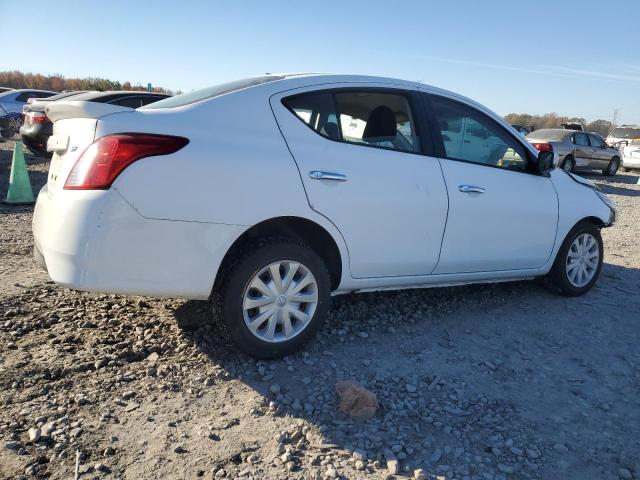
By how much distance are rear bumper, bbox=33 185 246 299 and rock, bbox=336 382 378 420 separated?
3.21 ft

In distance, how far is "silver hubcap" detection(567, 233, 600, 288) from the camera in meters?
4.98

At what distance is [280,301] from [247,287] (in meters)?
0.25

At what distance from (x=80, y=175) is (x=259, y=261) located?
1063 millimetres

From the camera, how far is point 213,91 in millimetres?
3596

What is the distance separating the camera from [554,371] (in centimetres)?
355

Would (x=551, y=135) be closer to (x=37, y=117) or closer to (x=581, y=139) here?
(x=581, y=139)

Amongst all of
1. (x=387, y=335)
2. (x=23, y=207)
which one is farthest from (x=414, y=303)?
(x=23, y=207)

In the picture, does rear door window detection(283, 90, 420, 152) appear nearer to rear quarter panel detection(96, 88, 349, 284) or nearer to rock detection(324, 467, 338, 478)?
rear quarter panel detection(96, 88, 349, 284)

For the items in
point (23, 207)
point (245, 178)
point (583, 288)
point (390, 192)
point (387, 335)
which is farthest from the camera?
point (23, 207)

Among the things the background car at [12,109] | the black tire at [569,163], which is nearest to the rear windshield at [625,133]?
the black tire at [569,163]

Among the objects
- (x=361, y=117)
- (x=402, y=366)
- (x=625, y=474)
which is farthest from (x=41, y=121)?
(x=625, y=474)

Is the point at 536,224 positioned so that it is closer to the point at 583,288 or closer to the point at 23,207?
the point at 583,288

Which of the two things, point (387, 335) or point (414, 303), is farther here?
point (414, 303)

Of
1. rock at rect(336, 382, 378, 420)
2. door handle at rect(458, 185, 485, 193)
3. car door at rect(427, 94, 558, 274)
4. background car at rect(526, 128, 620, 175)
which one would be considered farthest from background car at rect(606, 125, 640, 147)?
rock at rect(336, 382, 378, 420)
